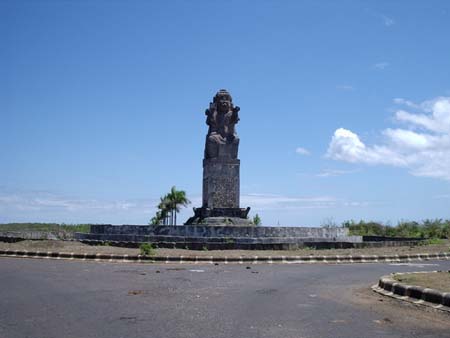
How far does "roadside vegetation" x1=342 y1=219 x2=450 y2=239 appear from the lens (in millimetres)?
37156

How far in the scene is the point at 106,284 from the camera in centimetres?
1112

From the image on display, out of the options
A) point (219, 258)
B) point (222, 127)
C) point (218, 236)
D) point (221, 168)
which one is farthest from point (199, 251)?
point (222, 127)

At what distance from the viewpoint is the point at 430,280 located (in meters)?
10.9

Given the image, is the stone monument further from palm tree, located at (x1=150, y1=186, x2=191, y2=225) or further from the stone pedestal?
palm tree, located at (x1=150, y1=186, x2=191, y2=225)

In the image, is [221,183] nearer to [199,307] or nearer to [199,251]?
[199,251]

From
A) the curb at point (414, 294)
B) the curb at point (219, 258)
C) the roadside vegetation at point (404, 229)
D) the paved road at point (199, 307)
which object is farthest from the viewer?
the roadside vegetation at point (404, 229)

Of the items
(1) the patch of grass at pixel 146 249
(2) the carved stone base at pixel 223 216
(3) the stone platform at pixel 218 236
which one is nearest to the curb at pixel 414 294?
(1) the patch of grass at pixel 146 249

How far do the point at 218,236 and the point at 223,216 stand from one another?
3381mm

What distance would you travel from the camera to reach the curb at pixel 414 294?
28.4ft

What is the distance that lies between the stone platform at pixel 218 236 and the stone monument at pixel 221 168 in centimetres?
264

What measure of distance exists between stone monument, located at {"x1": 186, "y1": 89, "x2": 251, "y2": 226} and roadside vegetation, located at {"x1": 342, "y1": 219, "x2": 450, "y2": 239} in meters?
14.1

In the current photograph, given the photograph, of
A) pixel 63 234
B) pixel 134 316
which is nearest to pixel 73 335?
pixel 134 316

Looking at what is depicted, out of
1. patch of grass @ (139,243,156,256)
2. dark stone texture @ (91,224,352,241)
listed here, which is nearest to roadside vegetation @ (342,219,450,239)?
dark stone texture @ (91,224,352,241)

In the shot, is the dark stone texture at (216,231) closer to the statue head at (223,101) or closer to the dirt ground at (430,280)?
the statue head at (223,101)
